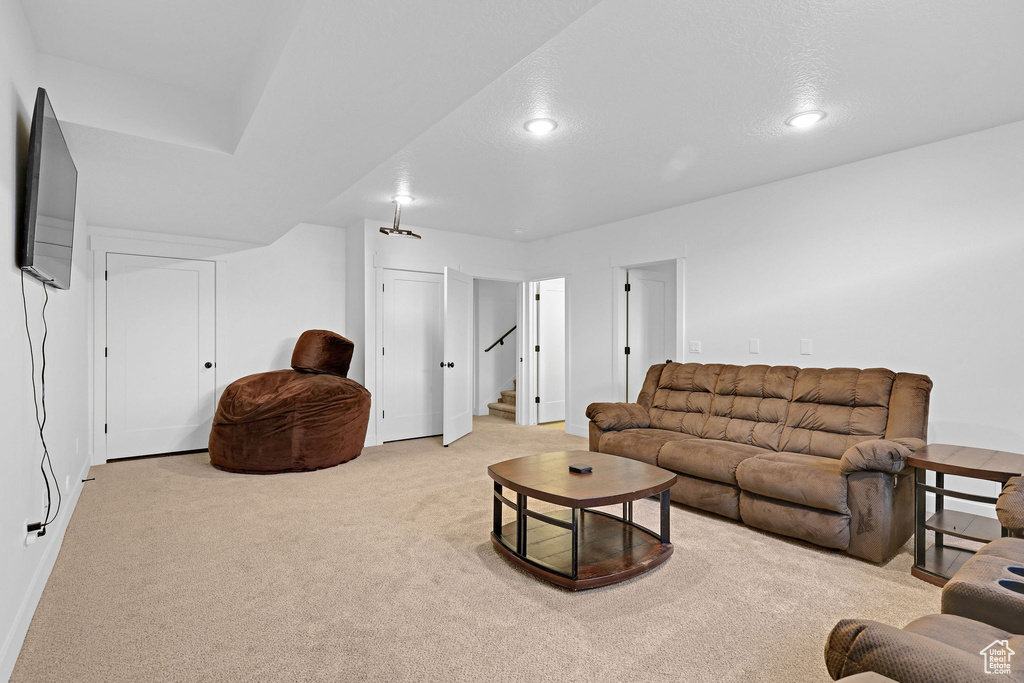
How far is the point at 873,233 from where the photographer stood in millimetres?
3557

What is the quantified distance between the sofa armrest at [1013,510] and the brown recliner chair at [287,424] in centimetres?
434

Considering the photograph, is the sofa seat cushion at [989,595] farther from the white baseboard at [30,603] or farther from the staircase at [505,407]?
the staircase at [505,407]

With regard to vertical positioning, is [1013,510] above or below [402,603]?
above

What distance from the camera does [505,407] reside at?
739cm

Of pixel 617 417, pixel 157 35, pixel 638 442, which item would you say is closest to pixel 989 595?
pixel 638 442

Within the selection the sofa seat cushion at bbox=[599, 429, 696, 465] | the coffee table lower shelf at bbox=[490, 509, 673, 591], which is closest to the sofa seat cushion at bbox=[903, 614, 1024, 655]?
the coffee table lower shelf at bbox=[490, 509, 673, 591]

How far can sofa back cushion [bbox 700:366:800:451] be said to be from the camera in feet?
11.5

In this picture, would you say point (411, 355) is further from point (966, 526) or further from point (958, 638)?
point (958, 638)

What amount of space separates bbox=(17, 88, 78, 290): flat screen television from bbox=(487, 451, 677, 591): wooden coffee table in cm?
210

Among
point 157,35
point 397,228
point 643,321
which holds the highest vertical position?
point 157,35

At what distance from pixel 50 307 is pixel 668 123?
3391mm

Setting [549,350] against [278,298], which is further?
[549,350]

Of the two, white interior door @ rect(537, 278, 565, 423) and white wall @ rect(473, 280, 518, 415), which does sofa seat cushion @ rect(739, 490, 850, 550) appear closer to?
white interior door @ rect(537, 278, 565, 423)

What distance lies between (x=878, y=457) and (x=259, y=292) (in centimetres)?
534
